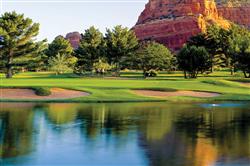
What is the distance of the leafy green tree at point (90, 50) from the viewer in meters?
120

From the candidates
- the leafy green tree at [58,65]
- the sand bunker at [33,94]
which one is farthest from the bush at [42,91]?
the leafy green tree at [58,65]

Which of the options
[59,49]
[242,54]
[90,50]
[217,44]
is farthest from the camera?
[59,49]

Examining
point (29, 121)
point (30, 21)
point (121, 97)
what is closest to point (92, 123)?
point (29, 121)

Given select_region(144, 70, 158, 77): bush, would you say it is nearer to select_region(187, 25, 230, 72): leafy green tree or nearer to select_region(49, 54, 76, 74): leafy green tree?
select_region(187, 25, 230, 72): leafy green tree

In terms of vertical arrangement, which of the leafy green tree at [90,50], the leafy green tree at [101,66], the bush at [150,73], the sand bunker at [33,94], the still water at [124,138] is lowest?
the still water at [124,138]

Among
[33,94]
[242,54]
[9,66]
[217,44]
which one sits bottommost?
[33,94]

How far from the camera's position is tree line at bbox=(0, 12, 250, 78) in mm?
86375

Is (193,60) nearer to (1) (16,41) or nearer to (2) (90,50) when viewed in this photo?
(1) (16,41)

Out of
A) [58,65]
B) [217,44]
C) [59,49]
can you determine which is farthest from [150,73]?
[59,49]

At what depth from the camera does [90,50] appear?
12069 centimetres

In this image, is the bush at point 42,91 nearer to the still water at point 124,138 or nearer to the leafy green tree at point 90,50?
the still water at point 124,138

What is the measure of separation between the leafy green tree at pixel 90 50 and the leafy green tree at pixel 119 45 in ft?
6.84

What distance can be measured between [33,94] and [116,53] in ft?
238

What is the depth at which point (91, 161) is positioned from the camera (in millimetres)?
15242
